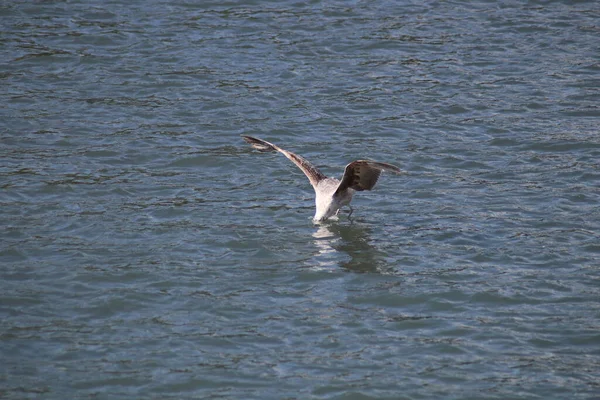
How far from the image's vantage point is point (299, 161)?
1246 centimetres

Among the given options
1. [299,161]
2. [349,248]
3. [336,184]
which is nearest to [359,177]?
[336,184]

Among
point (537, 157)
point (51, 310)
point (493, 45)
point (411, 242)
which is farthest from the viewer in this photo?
point (493, 45)

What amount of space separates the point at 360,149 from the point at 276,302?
183 inches

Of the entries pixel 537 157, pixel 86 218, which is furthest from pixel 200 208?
pixel 537 157

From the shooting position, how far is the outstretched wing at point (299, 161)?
12.2 meters

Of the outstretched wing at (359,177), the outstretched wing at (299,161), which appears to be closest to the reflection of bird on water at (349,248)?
the outstretched wing at (359,177)

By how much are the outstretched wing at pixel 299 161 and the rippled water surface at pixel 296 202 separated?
1.70ft

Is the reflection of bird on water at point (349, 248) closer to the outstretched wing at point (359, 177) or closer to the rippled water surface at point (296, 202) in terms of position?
the rippled water surface at point (296, 202)

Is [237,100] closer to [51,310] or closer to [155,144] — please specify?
[155,144]

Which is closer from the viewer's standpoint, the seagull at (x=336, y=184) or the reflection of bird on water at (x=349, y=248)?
the reflection of bird on water at (x=349, y=248)

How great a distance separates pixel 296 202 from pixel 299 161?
58 centimetres

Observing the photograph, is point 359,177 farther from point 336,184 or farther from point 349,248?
point 349,248

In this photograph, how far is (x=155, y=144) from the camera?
1391cm

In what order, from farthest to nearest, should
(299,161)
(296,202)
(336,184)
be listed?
(296,202), (299,161), (336,184)
